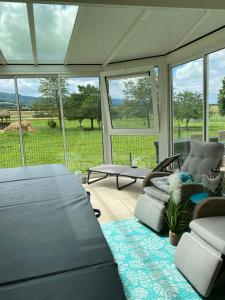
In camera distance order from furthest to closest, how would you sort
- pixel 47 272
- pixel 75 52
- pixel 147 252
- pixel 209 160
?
1. pixel 75 52
2. pixel 209 160
3. pixel 147 252
4. pixel 47 272

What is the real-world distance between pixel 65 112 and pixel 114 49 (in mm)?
1801

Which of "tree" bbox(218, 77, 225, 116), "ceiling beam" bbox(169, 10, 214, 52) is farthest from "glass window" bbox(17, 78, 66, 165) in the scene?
"tree" bbox(218, 77, 225, 116)

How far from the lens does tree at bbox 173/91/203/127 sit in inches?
166

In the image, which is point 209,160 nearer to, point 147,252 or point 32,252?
point 147,252

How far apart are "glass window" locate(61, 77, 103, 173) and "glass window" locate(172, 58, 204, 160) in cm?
170

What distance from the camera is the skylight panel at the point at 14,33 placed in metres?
2.64

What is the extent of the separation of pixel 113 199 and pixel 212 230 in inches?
90.7

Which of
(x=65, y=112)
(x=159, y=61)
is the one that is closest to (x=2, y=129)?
(x=65, y=112)

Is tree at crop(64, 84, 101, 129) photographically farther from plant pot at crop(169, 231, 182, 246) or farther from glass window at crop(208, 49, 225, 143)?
plant pot at crop(169, 231, 182, 246)

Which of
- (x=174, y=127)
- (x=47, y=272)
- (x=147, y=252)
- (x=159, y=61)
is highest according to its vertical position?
(x=159, y=61)

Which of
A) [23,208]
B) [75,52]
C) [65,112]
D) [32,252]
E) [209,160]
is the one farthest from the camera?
[65,112]

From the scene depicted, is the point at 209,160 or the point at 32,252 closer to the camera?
the point at 32,252

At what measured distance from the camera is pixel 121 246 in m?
2.71

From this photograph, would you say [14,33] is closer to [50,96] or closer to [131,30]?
[131,30]
